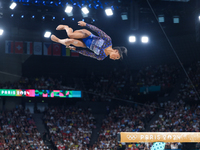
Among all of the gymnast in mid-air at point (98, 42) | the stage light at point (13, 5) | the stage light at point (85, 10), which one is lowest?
the gymnast in mid-air at point (98, 42)

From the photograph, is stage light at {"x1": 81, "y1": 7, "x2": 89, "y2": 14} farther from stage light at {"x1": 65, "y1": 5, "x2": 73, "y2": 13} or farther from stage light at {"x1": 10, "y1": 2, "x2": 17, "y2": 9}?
stage light at {"x1": 10, "y1": 2, "x2": 17, "y2": 9}

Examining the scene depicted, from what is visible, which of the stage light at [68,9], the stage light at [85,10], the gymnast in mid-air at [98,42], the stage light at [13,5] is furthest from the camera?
Result: the stage light at [13,5]

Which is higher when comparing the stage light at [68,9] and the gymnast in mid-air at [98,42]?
the stage light at [68,9]

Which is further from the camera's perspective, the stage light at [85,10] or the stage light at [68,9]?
the stage light at [85,10]

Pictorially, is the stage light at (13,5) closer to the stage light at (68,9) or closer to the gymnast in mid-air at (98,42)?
the stage light at (68,9)

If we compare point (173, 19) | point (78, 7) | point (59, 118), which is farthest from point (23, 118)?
point (173, 19)

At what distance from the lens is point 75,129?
83.8 feet

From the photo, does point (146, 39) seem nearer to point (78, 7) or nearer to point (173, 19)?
point (173, 19)

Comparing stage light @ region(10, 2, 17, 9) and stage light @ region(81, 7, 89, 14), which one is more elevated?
stage light @ region(10, 2, 17, 9)

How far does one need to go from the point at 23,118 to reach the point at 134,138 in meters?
15.7

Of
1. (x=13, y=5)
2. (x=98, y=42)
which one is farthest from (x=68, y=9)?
(x=98, y=42)

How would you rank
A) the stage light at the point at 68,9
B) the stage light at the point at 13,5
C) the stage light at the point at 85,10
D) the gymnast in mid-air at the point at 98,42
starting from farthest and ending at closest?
the stage light at the point at 13,5
the stage light at the point at 85,10
the stage light at the point at 68,9
the gymnast in mid-air at the point at 98,42

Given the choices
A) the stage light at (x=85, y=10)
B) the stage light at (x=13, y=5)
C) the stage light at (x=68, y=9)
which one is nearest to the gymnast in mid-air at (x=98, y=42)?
the stage light at (x=68, y=9)

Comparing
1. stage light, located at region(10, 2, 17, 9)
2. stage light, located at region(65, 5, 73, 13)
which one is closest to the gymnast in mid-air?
stage light, located at region(65, 5, 73, 13)
